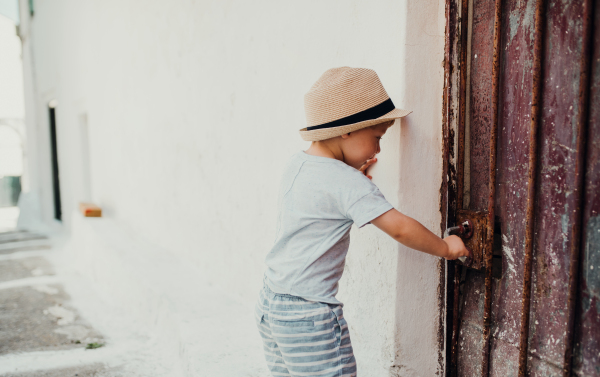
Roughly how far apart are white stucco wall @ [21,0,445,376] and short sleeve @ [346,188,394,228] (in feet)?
1.03

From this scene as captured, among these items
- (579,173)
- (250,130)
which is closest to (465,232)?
(579,173)

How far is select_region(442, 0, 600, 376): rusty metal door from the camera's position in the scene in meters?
1.23

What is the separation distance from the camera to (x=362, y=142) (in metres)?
1.39

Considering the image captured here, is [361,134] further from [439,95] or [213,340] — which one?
[213,340]

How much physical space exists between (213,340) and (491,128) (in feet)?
5.71

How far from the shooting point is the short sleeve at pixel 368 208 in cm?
125

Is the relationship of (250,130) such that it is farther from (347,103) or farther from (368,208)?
(368,208)

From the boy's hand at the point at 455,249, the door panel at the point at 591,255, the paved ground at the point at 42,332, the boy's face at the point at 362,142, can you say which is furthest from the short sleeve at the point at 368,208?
the paved ground at the point at 42,332

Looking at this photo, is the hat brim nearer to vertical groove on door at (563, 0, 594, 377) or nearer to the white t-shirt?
the white t-shirt

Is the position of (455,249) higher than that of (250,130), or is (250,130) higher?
(250,130)

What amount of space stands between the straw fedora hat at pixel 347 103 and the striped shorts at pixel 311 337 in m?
0.52

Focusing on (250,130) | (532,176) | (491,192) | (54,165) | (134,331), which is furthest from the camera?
(54,165)

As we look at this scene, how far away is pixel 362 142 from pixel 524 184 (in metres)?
0.51

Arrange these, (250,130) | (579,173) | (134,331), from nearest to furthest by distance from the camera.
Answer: (579,173) < (250,130) < (134,331)
